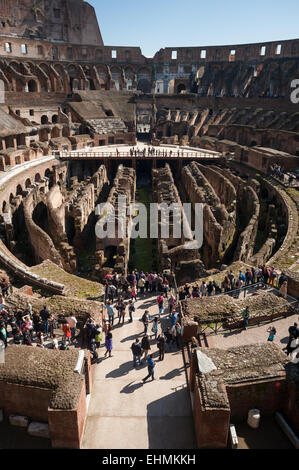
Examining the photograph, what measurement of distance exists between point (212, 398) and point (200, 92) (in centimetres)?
5615

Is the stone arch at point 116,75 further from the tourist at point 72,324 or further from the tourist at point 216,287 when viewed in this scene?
the tourist at point 72,324

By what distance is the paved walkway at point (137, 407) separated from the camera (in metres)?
7.74

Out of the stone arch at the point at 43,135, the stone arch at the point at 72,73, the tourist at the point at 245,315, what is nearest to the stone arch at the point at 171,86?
the stone arch at the point at 72,73

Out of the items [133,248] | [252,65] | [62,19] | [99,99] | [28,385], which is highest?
[62,19]

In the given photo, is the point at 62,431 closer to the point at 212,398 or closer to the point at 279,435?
the point at 212,398

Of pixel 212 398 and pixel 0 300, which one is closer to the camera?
pixel 212 398

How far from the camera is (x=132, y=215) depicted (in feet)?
88.4

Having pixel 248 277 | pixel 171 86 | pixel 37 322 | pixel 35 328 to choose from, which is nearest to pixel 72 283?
pixel 35 328

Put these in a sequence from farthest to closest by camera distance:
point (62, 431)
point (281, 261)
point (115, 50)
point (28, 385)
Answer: point (115, 50) < point (281, 261) < point (28, 385) < point (62, 431)

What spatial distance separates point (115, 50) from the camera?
61406mm

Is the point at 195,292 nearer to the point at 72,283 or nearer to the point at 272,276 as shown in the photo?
the point at 272,276

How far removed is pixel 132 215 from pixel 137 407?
19195mm

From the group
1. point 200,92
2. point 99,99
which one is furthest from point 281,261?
point 200,92

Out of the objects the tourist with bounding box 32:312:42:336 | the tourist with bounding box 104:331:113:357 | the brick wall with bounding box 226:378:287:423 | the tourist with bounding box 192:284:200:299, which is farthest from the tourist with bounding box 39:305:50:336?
the brick wall with bounding box 226:378:287:423
